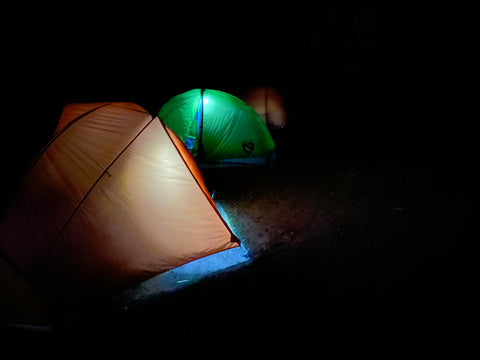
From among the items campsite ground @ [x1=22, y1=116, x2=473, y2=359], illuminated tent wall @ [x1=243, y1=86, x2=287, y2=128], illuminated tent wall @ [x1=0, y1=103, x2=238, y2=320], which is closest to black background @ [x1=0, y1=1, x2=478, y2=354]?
campsite ground @ [x1=22, y1=116, x2=473, y2=359]

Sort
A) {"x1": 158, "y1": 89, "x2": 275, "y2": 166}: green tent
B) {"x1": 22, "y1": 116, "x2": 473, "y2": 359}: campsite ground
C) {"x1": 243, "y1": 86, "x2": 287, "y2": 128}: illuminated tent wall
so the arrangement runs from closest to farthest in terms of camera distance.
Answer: {"x1": 22, "y1": 116, "x2": 473, "y2": 359}: campsite ground → {"x1": 158, "y1": 89, "x2": 275, "y2": 166}: green tent → {"x1": 243, "y1": 86, "x2": 287, "y2": 128}: illuminated tent wall

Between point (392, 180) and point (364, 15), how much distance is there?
14173mm

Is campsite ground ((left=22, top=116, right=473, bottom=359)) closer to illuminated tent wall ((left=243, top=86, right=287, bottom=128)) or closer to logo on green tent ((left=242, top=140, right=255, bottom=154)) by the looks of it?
logo on green tent ((left=242, top=140, right=255, bottom=154))

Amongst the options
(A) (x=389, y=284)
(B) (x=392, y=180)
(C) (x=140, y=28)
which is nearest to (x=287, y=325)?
(A) (x=389, y=284)

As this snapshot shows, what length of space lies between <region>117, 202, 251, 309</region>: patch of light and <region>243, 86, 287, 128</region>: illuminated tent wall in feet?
22.0

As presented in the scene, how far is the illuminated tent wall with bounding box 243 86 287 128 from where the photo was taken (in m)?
10.1

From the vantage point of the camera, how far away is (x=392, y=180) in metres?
6.15

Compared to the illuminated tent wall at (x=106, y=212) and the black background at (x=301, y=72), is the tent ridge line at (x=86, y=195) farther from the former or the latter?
the black background at (x=301, y=72)

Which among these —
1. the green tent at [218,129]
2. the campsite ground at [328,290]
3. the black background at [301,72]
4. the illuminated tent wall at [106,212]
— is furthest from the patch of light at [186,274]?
the green tent at [218,129]

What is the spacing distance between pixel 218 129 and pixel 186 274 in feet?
13.5

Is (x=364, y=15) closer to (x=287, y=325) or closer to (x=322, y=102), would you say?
(x=322, y=102)

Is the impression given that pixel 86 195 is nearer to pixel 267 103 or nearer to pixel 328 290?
pixel 328 290

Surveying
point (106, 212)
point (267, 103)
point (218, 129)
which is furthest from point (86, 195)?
point (267, 103)

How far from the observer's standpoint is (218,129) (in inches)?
282
